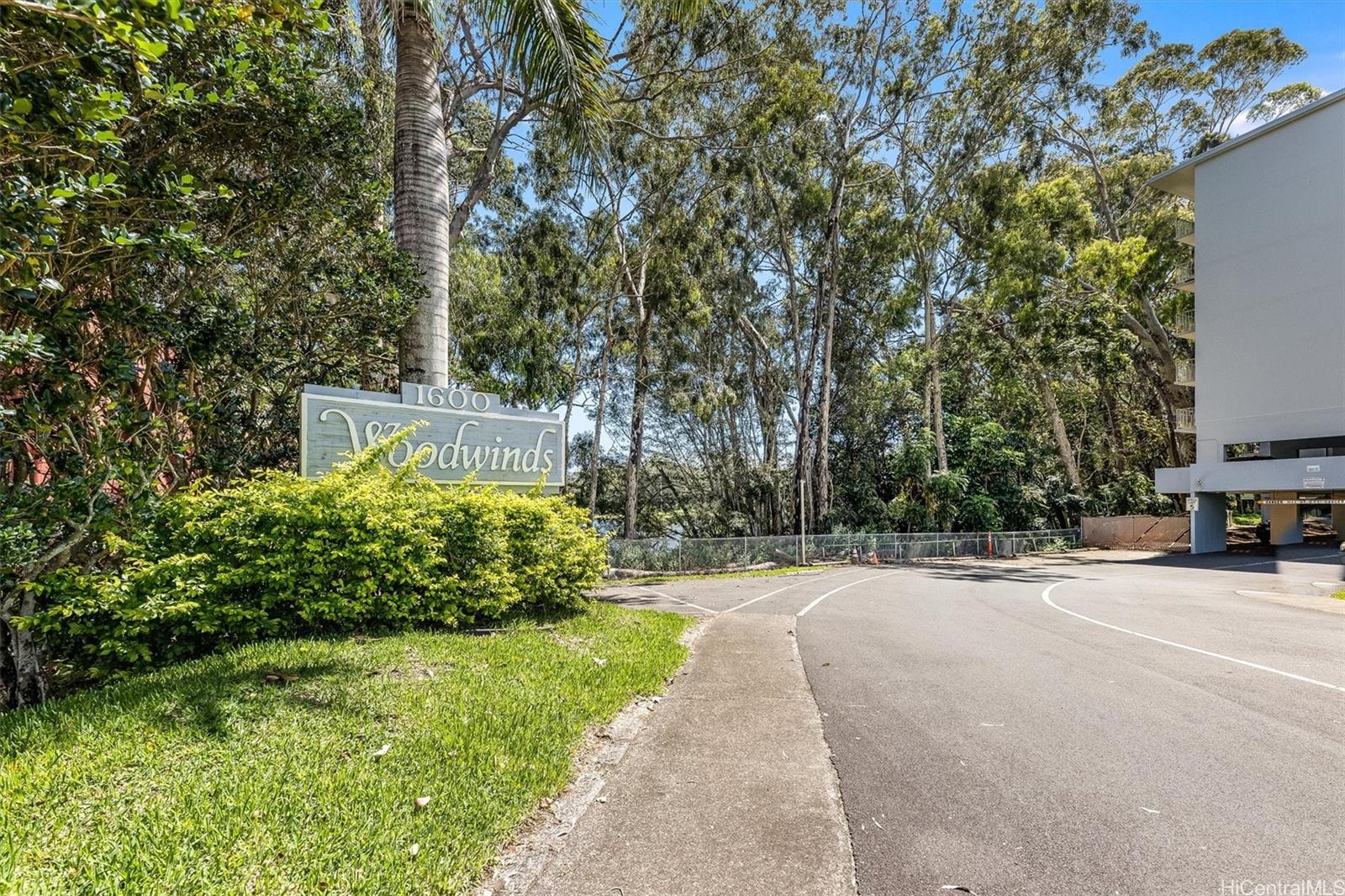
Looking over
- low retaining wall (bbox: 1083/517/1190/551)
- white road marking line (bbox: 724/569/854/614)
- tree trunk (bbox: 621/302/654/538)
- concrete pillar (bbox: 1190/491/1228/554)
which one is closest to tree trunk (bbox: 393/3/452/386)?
white road marking line (bbox: 724/569/854/614)

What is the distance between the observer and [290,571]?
516 cm

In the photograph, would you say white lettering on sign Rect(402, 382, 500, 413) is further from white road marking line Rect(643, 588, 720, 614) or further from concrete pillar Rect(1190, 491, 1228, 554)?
concrete pillar Rect(1190, 491, 1228, 554)

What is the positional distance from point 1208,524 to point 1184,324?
9.84m

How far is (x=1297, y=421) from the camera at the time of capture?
22172 millimetres

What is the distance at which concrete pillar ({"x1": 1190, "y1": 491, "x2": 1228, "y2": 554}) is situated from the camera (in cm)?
2517

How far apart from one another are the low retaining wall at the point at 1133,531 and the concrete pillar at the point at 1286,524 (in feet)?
10.2

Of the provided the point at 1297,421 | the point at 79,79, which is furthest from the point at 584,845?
the point at 1297,421

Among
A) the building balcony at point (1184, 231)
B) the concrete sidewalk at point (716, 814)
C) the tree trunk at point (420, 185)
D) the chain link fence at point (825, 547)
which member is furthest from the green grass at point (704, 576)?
the building balcony at point (1184, 231)

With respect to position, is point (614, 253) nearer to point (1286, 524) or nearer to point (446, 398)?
point (446, 398)

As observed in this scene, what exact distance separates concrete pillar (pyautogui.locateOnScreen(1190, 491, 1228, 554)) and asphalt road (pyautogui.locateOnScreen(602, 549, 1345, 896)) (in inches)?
731

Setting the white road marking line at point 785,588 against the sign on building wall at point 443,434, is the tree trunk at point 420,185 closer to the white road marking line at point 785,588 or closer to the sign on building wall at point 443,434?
the sign on building wall at point 443,434

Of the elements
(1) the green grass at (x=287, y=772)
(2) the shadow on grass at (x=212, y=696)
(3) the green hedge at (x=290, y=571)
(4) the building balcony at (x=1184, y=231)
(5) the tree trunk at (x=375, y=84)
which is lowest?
(1) the green grass at (x=287, y=772)

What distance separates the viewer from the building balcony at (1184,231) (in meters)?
27.4

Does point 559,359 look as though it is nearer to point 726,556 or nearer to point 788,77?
point 726,556
